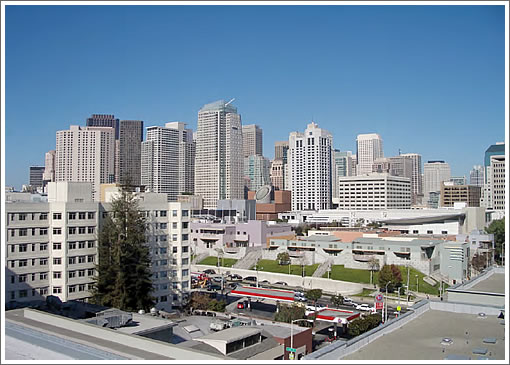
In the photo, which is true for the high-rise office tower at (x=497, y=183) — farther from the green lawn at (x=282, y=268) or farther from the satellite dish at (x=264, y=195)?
the green lawn at (x=282, y=268)

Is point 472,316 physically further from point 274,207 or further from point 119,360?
point 274,207

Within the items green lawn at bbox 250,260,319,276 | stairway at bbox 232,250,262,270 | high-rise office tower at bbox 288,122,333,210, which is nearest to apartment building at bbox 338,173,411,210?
high-rise office tower at bbox 288,122,333,210

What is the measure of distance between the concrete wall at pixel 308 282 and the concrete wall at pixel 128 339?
40.8m

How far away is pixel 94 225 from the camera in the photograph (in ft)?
136

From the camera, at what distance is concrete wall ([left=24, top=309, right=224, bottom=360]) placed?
48.1 ft

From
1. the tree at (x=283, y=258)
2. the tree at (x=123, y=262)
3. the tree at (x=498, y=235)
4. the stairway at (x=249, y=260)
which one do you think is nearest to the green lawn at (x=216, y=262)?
the stairway at (x=249, y=260)

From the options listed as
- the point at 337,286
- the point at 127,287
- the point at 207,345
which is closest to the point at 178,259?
the point at 127,287

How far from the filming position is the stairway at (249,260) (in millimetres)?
72062

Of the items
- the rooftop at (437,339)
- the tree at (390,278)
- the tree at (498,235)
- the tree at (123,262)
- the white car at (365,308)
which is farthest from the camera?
the tree at (498,235)

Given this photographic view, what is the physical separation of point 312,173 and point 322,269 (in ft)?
373

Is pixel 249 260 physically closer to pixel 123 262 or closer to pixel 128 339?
pixel 123 262

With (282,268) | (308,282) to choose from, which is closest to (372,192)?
(282,268)

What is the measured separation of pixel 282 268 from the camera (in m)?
67.9

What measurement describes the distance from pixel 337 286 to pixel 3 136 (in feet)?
148
